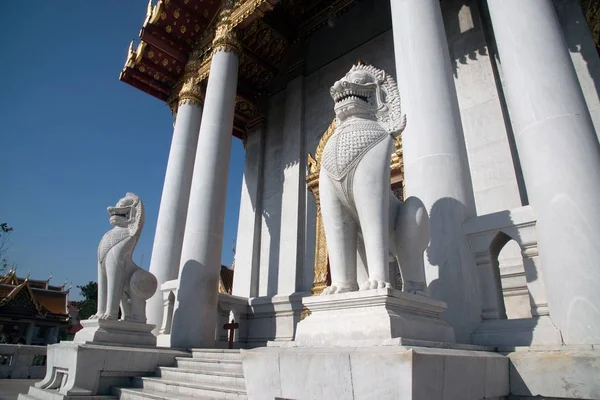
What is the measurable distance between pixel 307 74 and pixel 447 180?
27.5 ft

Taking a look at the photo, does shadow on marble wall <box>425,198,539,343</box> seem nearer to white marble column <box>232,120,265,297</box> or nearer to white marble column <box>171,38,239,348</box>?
white marble column <box>171,38,239,348</box>

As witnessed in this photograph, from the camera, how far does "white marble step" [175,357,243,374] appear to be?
5617mm

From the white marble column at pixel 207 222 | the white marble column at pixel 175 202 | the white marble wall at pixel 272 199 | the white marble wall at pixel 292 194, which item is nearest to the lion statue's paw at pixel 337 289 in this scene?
the white marble column at pixel 207 222

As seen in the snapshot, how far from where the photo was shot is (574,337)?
3365mm

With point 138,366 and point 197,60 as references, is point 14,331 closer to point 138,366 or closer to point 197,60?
point 197,60

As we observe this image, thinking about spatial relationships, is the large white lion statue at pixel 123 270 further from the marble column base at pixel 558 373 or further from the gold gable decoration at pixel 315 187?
the marble column base at pixel 558 373

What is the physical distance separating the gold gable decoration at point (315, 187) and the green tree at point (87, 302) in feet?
151

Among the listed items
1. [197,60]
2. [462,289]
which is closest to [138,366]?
[462,289]

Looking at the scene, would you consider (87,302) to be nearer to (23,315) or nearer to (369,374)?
(23,315)

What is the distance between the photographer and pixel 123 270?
6605 millimetres

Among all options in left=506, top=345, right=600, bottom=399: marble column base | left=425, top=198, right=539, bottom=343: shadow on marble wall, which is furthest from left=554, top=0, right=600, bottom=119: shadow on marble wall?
left=506, top=345, right=600, bottom=399: marble column base

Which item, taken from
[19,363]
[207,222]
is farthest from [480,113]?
[19,363]

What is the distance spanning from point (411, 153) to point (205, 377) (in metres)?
4.05

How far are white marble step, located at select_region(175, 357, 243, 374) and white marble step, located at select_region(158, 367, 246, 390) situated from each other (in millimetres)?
193
